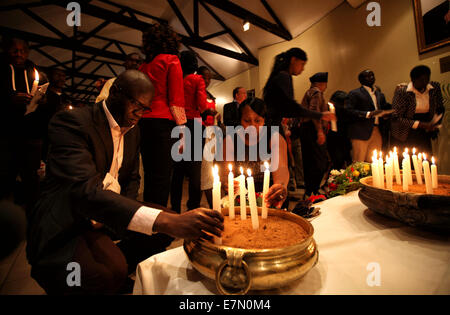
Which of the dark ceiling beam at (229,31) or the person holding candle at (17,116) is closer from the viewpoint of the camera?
the person holding candle at (17,116)

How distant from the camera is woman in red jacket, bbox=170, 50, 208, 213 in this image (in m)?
2.55

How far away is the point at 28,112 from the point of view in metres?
2.37

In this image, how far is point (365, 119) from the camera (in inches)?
136

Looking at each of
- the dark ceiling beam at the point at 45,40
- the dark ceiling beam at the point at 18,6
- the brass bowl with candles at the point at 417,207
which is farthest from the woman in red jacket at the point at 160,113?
the dark ceiling beam at the point at 45,40

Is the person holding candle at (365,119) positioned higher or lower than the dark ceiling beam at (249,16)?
lower

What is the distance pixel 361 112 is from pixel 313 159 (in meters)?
1.25

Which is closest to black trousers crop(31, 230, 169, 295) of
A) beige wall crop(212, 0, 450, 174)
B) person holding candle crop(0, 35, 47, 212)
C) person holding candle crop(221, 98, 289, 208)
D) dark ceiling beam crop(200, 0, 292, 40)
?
person holding candle crop(221, 98, 289, 208)

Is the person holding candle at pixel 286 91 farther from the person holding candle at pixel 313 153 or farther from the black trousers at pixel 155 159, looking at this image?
the black trousers at pixel 155 159

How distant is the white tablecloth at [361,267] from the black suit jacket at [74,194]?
24 centimetres

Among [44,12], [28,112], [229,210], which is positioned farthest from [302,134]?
[44,12]

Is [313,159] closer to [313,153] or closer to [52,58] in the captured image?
[313,153]

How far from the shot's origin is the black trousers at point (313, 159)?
2.95 metres

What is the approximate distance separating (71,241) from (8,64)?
252 cm

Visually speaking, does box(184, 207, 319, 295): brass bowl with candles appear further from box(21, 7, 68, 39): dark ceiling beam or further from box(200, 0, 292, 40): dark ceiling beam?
box(21, 7, 68, 39): dark ceiling beam
